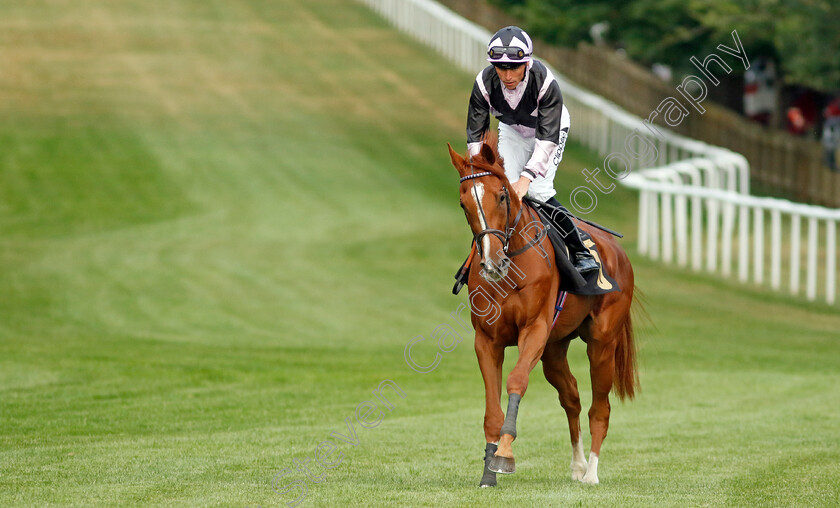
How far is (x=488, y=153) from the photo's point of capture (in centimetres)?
777

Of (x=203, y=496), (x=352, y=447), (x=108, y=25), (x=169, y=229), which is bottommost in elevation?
(x=108, y=25)

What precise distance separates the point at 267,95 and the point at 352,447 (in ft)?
95.7

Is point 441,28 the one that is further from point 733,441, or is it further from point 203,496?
point 203,496

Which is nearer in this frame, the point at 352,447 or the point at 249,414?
the point at 352,447

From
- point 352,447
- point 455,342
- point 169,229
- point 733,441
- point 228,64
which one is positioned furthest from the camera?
point 228,64

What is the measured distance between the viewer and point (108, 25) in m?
44.6

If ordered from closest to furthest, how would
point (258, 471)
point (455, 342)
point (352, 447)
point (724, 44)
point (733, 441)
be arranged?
point (258, 471), point (352, 447), point (733, 441), point (455, 342), point (724, 44)

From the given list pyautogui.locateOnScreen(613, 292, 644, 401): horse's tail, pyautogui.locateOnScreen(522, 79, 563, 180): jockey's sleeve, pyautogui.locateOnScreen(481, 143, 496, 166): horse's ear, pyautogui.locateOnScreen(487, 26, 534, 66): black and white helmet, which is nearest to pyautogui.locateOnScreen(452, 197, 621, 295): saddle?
pyautogui.locateOnScreen(522, 79, 563, 180): jockey's sleeve

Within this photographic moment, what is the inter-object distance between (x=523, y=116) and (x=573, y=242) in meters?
0.96

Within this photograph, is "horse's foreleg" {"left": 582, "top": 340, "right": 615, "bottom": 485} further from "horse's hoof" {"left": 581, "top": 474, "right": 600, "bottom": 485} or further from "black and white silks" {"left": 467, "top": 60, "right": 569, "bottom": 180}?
"black and white silks" {"left": 467, "top": 60, "right": 569, "bottom": 180}

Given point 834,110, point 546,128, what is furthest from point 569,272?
point 834,110

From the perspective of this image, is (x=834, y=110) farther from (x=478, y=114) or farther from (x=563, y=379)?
(x=478, y=114)

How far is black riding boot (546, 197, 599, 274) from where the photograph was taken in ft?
28.6

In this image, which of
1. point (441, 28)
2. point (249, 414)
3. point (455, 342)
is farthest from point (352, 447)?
point (441, 28)
